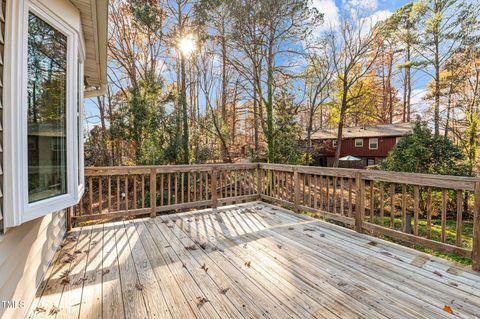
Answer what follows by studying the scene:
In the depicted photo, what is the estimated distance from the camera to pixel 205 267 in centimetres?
252

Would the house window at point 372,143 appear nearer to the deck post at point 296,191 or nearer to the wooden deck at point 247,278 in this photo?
the deck post at point 296,191

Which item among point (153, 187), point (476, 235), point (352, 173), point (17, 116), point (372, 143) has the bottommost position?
point (476, 235)

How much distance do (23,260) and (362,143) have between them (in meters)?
21.3

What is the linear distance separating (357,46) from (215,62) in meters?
7.21

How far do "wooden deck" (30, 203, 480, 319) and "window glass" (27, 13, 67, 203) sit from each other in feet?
3.25

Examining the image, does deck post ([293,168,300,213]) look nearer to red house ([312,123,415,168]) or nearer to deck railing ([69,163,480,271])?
deck railing ([69,163,480,271])

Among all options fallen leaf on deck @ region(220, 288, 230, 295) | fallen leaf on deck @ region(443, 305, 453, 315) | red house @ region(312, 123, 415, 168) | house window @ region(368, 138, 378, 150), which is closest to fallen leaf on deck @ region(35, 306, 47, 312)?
fallen leaf on deck @ region(220, 288, 230, 295)

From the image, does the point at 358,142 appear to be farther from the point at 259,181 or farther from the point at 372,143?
the point at 259,181

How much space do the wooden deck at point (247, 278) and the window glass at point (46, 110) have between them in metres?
0.99

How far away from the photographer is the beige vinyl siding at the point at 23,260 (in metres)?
1.46

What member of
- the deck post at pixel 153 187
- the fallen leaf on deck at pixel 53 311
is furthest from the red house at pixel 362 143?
the fallen leaf on deck at pixel 53 311

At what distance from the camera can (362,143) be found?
1945cm

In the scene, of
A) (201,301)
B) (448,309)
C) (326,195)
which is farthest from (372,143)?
(201,301)

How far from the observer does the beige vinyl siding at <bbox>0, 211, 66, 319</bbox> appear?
1.46 meters
